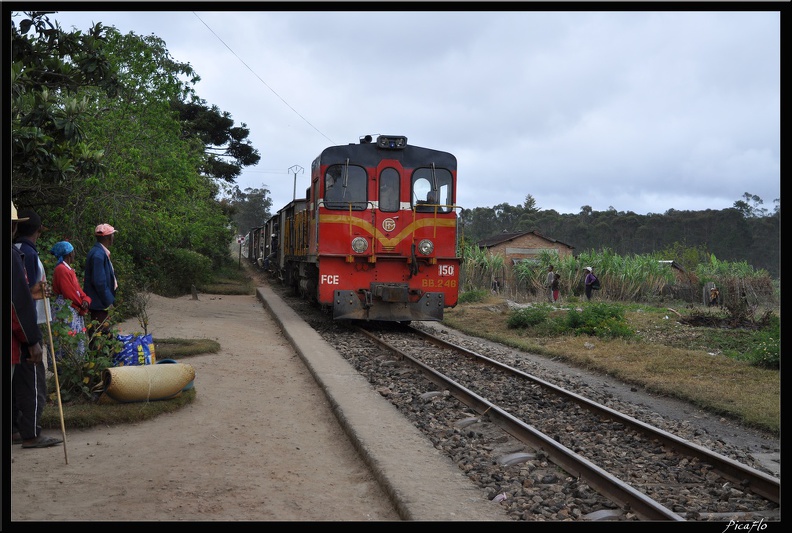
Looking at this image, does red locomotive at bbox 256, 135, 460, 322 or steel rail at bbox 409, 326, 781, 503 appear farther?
red locomotive at bbox 256, 135, 460, 322

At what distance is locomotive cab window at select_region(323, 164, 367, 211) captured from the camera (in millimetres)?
14523

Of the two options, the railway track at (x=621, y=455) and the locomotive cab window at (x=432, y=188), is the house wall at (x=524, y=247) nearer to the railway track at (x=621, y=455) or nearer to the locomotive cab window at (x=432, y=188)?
the locomotive cab window at (x=432, y=188)

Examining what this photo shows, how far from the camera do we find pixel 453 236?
49.1 ft

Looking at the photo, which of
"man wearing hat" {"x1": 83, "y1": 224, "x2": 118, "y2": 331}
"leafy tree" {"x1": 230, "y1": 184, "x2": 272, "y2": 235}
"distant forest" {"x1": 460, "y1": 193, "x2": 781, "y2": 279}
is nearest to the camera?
"man wearing hat" {"x1": 83, "y1": 224, "x2": 118, "y2": 331}

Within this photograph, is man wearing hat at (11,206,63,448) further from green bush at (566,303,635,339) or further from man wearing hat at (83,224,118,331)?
green bush at (566,303,635,339)

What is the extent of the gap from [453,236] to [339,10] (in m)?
10.5

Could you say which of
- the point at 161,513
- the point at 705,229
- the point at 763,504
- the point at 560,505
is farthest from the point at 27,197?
the point at 705,229

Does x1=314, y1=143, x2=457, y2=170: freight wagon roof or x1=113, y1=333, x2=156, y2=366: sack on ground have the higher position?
x1=314, y1=143, x2=457, y2=170: freight wagon roof

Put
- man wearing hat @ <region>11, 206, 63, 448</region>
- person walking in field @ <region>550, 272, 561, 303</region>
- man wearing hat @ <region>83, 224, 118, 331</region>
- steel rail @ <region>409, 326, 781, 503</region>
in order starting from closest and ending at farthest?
steel rail @ <region>409, 326, 781, 503</region>
man wearing hat @ <region>11, 206, 63, 448</region>
man wearing hat @ <region>83, 224, 118, 331</region>
person walking in field @ <region>550, 272, 561, 303</region>

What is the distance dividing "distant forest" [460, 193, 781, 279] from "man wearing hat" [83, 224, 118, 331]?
34341 millimetres

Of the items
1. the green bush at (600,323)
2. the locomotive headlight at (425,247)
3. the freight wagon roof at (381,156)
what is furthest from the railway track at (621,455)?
the freight wagon roof at (381,156)

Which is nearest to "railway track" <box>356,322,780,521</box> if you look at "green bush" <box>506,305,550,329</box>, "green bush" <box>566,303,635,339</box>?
"green bush" <box>566,303,635,339</box>

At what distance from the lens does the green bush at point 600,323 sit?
48.1ft

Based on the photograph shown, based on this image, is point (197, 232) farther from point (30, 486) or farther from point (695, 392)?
point (30, 486)
